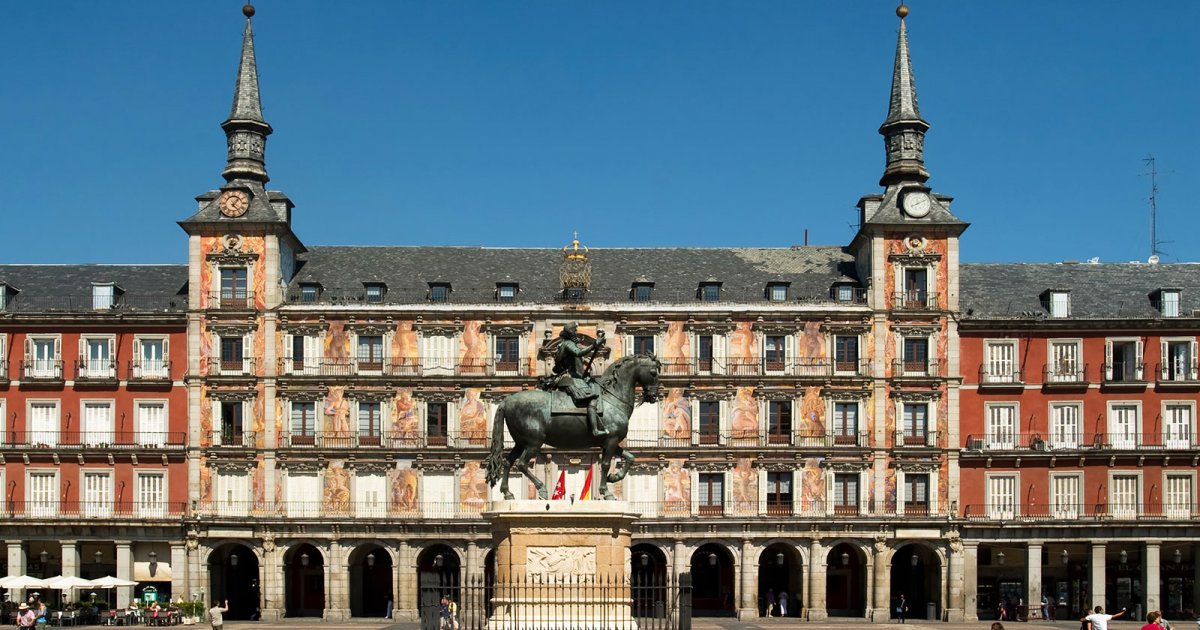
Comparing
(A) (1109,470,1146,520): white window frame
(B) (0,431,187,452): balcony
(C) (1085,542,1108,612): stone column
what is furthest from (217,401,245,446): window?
(A) (1109,470,1146,520): white window frame

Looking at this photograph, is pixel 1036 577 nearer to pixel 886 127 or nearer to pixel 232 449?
pixel 886 127

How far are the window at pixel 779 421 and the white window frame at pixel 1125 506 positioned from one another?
54.7ft

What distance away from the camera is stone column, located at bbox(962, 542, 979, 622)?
87.4 meters

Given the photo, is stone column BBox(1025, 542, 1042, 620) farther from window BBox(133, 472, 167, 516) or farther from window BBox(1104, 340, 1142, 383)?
window BBox(133, 472, 167, 516)

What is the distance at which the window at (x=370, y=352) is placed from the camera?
88.8 meters

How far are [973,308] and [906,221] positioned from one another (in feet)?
20.5

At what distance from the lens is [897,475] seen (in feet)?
289

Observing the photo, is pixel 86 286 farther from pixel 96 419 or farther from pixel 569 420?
pixel 569 420

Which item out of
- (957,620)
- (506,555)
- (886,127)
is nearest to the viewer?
(506,555)

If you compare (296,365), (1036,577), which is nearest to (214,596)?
(296,365)

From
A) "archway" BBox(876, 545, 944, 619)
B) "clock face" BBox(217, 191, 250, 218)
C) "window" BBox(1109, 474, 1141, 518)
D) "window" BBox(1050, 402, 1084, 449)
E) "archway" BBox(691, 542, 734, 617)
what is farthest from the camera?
"archway" BBox(691, 542, 734, 617)

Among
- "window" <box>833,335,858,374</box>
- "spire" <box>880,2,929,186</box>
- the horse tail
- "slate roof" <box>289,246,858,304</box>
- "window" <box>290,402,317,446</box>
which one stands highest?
"spire" <box>880,2,929,186</box>

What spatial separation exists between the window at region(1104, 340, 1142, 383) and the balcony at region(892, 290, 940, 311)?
9.33m

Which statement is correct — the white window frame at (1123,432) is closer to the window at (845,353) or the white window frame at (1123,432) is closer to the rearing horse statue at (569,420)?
the window at (845,353)
